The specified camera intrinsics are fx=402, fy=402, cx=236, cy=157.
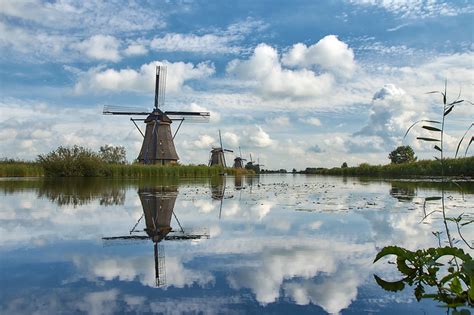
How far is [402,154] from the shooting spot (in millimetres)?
61875

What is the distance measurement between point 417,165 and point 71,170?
28731mm

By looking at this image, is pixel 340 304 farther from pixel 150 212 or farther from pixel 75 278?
pixel 150 212

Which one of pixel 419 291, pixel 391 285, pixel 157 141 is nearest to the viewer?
pixel 419 291

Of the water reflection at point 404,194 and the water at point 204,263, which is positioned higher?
the water reflection at point 404,194

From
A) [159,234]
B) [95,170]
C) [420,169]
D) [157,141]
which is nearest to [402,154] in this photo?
[420,169]

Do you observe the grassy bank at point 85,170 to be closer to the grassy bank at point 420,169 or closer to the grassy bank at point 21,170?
the grassy bank at point 21,170

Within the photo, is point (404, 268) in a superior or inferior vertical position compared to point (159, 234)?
superior

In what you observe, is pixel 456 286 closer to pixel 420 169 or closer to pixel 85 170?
pixel 85 170

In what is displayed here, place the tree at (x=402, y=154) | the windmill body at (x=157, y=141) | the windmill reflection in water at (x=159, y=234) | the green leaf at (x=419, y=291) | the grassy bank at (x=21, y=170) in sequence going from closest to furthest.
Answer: the green leaf at (x=419, y=291)
the windmill reflection in water at (x=159, y=234)
the grassy bank at (x=21, y=170)
the windmill body at (x=157, y=141)
the tree at (x=402, y=154)

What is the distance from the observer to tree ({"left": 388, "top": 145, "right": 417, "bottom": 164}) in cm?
6066

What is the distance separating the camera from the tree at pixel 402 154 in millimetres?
60656

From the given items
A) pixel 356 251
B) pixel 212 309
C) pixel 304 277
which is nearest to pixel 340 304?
pixel 304 277

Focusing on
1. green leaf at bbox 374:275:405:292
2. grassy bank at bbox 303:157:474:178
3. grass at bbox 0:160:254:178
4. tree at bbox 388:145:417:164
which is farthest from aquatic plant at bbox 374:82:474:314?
tree at bbox 388:145:417:164

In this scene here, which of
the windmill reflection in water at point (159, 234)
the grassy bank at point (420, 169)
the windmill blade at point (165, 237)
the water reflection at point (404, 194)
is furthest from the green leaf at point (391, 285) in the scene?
the grassy bank at point (420, 169)
